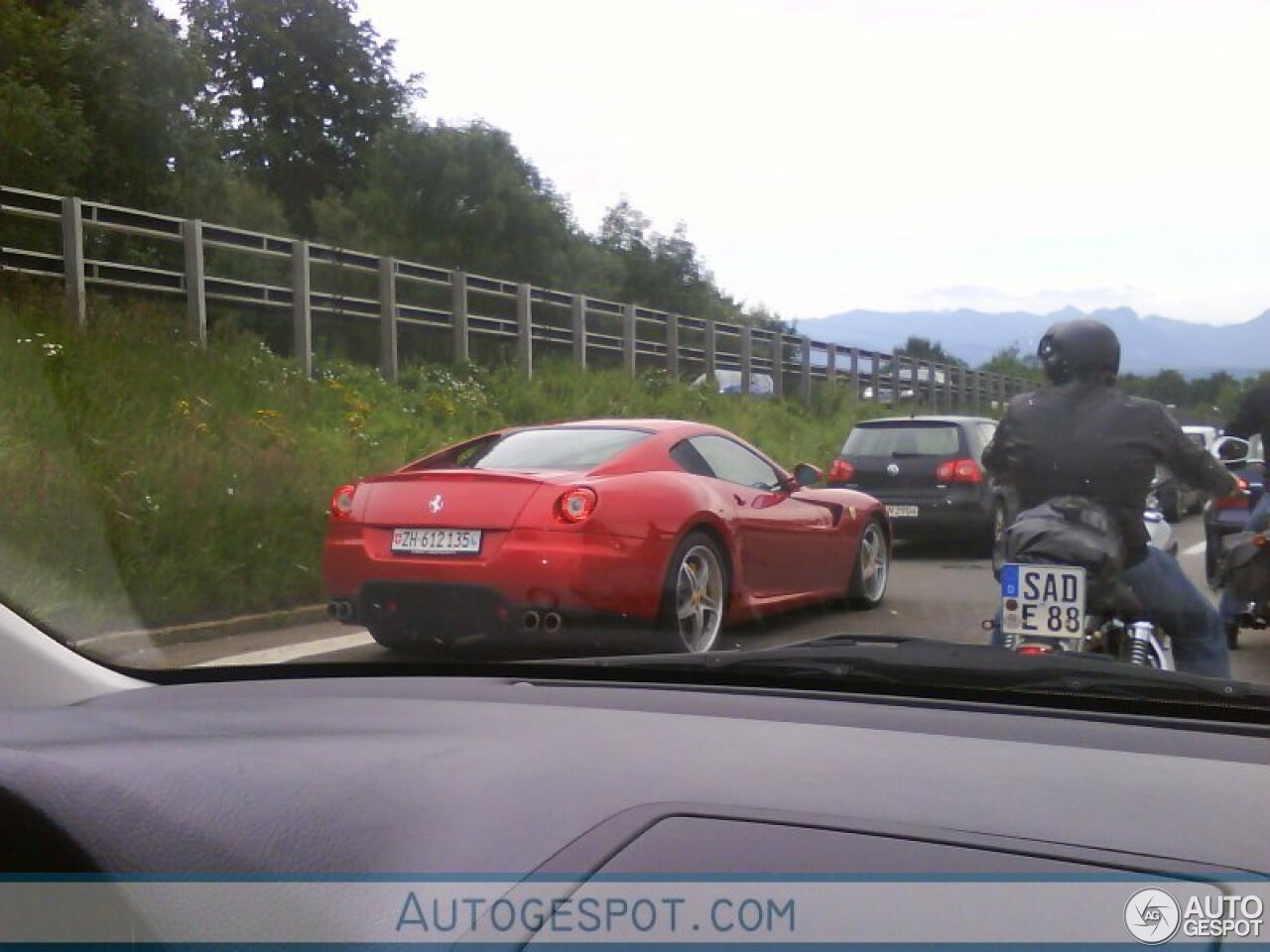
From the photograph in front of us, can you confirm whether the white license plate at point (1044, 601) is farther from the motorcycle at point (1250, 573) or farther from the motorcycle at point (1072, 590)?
the motorcycle at point (1250, 573)

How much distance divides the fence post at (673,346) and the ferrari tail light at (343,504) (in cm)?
1647

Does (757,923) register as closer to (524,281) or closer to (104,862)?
(104,862)

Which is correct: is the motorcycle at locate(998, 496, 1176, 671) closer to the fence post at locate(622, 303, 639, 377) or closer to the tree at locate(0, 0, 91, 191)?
the tree at locate(0, 0, 91, 191)

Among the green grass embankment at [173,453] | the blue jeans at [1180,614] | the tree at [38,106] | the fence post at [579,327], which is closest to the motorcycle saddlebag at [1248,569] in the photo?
the blue jeans at [1180,614]

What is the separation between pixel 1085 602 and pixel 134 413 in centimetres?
861

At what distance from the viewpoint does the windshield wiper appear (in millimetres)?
2531

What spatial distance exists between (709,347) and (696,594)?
62.0ft

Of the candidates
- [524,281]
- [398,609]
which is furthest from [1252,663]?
[524,281]

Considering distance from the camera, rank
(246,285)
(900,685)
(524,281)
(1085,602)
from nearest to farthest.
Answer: (900,685) < (1085,602) < (246,285) < (524,281)

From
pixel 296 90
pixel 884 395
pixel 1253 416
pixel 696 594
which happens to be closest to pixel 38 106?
pixel 296 90

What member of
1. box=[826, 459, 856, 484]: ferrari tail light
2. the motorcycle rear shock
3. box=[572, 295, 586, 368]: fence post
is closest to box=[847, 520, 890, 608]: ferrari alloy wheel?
the motorcycle rear shock

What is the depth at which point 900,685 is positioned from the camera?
2756 millimetres

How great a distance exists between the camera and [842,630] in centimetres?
720

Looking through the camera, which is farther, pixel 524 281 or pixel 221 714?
pixel 524 281
